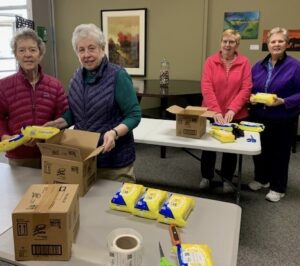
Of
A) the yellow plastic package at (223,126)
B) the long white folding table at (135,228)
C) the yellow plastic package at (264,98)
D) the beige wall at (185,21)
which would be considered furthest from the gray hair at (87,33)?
the beige wall at (185,21)

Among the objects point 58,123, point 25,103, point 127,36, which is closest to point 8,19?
point 127,36

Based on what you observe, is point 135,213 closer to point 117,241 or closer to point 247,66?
point 117,241

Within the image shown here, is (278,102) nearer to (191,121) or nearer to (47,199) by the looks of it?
(191,121)

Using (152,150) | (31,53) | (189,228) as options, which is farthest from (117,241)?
(152,150)

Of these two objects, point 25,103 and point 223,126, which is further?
point 223,126

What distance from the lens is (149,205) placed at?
1212 mm

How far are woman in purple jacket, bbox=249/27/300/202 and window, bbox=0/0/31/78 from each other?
4.30 meters

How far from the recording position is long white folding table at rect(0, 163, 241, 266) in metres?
1.02

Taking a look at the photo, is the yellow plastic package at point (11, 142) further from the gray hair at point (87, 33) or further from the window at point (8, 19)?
the window at point (8, 19)

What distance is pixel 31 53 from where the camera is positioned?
5.61 feet

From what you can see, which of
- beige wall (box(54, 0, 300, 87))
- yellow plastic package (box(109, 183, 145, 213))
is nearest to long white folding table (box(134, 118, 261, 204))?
yellow plastic package (box(109, 183, 145, 213))

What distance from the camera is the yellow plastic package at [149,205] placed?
1.21 m

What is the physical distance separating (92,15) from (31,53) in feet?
13.4

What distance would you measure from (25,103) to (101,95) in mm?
448
